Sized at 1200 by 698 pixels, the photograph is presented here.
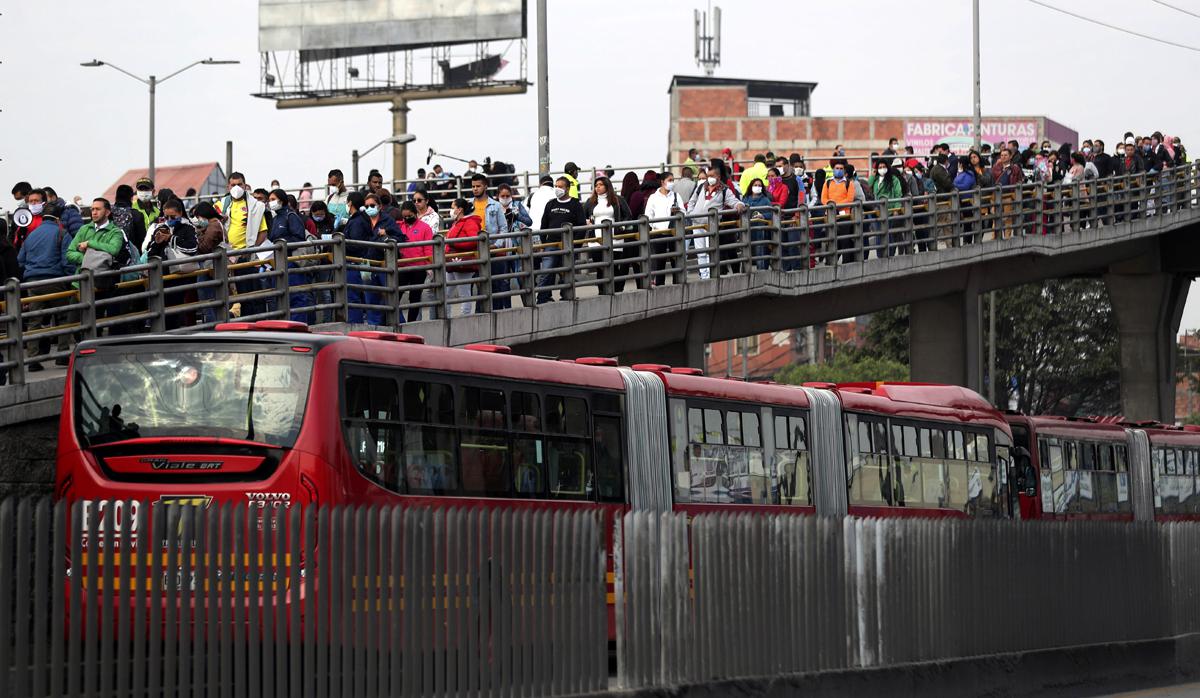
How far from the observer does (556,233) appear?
25984 mm

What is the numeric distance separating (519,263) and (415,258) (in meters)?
4.02

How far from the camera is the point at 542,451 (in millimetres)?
16625

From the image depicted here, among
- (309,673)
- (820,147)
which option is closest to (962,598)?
(309,673)

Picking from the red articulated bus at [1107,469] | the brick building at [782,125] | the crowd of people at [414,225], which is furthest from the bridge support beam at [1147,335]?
the brick building at [782,125]

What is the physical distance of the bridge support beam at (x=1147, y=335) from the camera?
48.8m

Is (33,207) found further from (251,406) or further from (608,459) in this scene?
(251,406)

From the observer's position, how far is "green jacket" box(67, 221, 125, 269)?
1831 centimetres

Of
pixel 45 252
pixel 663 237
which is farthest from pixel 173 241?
pixel 663 237

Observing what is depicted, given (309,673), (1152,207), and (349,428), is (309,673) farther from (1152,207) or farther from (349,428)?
(1152,207)

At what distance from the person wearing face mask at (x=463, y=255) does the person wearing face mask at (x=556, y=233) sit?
36.8 inches

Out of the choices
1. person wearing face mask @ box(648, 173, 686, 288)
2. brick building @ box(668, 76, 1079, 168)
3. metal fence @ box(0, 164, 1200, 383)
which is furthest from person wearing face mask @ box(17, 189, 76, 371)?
brick building @ box(668, 76, 1079, 168)

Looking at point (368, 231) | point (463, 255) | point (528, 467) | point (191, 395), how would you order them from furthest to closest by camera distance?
1. point (463, 255)
2. point (368, 231)
3. point (528, 467)
4. point (191, 395)

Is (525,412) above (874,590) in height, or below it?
above

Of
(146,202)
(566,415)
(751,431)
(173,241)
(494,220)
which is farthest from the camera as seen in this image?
(494,220)
